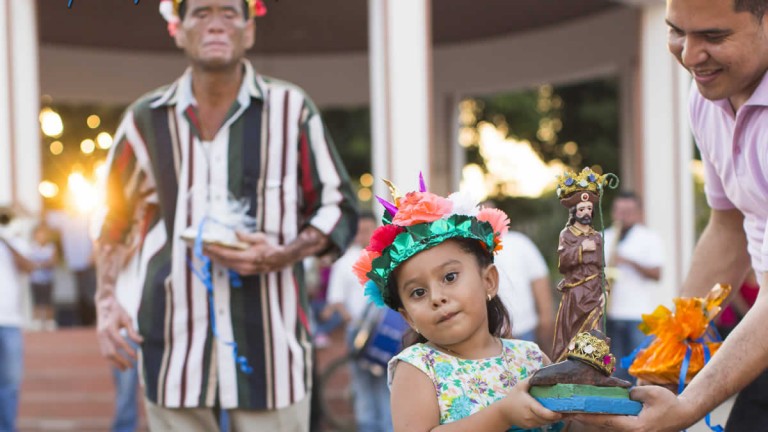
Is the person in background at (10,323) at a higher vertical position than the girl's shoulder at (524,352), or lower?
lower

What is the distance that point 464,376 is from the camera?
2.77 metres

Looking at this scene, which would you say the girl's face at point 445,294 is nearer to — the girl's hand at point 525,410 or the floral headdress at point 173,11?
the girl's hand at point 525,410

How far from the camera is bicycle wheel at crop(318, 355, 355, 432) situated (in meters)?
10.4

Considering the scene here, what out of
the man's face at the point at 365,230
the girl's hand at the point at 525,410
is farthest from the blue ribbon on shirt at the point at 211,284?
the man's face at the point at 365,230

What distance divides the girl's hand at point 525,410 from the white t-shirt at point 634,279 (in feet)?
22.8

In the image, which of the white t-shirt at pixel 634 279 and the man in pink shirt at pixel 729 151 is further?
the white t-shirt at pixel 634 279

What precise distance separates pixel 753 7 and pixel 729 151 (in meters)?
0.55

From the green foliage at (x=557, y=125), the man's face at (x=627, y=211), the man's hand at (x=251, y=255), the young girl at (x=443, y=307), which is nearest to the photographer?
the young girl at (x=443, y=307)

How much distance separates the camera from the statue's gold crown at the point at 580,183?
2549 millimetres

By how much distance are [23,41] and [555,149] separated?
61.8 feet

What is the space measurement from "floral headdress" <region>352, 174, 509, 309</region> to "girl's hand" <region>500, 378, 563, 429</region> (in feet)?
1.56

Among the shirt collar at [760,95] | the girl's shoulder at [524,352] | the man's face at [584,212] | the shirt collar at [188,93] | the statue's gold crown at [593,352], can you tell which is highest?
the shirt collar at [188,93]

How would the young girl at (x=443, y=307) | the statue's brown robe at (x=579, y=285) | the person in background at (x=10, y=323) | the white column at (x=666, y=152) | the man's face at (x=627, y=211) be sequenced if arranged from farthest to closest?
the white column at (x=666, y=152) < the man's face at (x=627, y=211) < the person in background at (x=10, y=323) < the young girl at (x=443, y=307) < the statue's brown robe at (x=579, y=285)

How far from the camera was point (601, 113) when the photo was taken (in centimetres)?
2616
